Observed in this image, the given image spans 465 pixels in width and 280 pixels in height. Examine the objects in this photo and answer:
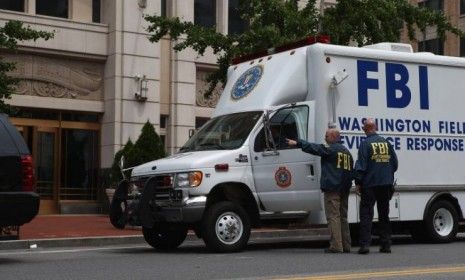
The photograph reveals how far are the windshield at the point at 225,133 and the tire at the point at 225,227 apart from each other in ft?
3.25

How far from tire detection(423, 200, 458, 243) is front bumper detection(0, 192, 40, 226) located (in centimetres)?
668

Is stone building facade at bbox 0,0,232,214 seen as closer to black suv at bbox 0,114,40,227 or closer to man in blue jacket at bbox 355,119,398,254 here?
black suv at bbox 0,114,40,227

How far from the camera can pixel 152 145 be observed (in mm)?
22312

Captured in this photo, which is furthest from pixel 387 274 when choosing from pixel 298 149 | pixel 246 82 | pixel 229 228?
pixel 246 82

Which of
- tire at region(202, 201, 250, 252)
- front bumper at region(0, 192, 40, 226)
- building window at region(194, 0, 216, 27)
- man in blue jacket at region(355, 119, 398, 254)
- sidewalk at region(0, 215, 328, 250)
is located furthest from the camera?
building window at region(194, 0, 216, 27)

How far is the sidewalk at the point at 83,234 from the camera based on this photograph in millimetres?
15297

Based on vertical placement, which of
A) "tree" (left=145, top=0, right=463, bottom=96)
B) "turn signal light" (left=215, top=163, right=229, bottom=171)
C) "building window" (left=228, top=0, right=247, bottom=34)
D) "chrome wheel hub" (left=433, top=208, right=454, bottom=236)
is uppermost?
"building window" (left=228, top=0, right=247, bottom=34)

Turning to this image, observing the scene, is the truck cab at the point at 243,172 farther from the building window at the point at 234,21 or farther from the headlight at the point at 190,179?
the building window at the point at 234,21

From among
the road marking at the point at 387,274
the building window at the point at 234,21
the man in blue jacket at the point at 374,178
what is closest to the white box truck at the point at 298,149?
the man in blue jacket at the point at 374,178

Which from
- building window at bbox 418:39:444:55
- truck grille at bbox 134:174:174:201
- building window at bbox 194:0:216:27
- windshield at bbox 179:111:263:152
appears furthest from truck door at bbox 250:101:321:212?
building window at bbox 418:39:444:55

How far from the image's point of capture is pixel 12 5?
24.2 metres

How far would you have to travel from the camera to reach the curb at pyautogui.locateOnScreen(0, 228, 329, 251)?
49.3 ft

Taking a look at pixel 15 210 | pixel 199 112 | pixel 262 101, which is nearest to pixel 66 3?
pixel 199 112

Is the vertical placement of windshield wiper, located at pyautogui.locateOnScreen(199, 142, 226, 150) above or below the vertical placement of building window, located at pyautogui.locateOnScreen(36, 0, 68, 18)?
below
